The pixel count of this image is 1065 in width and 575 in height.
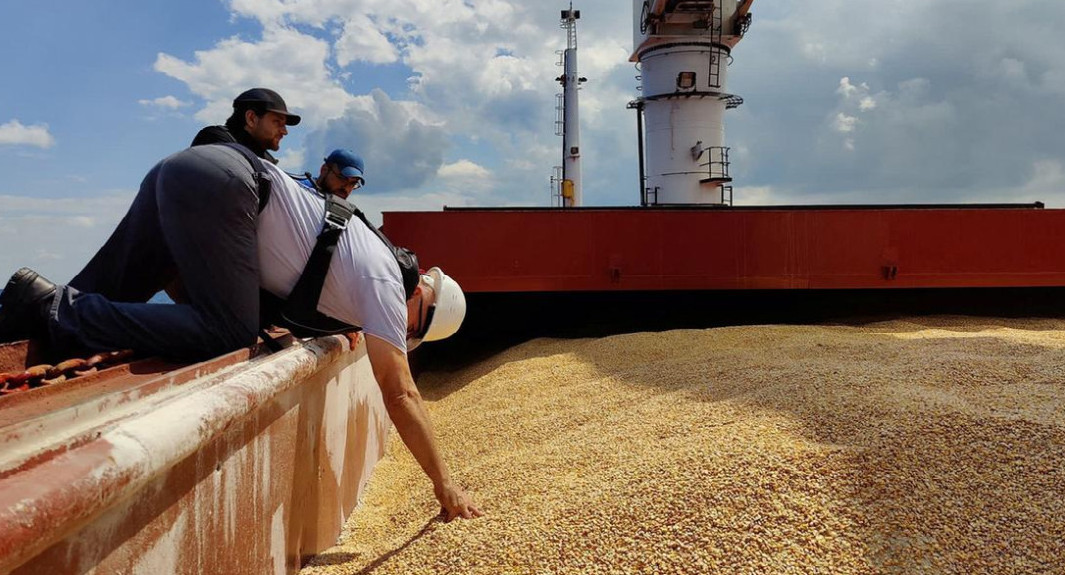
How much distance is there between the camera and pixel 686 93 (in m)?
12.3

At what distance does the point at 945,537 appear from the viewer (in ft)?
6.00

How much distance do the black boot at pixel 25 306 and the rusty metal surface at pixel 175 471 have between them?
0.39m

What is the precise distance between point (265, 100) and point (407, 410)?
43.7 inches

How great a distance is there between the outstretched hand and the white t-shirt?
486 mm

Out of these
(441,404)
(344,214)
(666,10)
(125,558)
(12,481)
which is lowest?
(441,404)

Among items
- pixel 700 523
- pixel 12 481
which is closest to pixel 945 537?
pixel 700 523

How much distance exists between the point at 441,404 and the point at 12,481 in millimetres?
4216

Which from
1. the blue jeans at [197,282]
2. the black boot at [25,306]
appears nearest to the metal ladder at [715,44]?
the blue jeans at [197,282]

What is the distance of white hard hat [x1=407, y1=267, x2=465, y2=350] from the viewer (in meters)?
2.70

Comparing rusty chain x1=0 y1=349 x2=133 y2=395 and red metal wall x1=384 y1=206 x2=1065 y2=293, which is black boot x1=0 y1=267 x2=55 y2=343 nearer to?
rusty chain x1=0 y1=349 x2=133 y2=395

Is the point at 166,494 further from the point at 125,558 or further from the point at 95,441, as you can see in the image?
the point at 95,441

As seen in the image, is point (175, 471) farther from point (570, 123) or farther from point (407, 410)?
point (570, 123)

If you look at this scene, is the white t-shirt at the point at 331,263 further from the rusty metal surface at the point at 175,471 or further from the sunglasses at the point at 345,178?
the sunglasses at the point at 345,178

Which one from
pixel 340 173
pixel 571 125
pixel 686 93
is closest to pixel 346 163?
pixel 340 173
